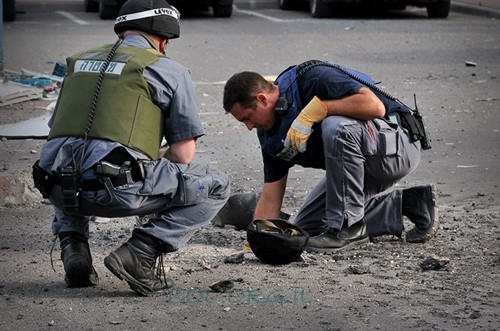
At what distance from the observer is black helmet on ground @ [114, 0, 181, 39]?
5.72 meters

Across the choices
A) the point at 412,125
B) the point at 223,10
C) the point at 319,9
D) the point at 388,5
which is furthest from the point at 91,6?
the point at 412,125

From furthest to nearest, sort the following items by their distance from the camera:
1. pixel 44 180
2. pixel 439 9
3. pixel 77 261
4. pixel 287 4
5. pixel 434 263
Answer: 1. pixel 287 4
2. pixel 439 9
3. pixel 434 263
4. pixel 77 261
5. pixel 44 180

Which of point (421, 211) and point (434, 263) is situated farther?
point (421, 211)

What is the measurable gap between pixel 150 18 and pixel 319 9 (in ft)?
49.4

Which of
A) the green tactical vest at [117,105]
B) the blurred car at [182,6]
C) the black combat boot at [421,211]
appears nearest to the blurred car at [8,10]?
the blurred car at [182,6]

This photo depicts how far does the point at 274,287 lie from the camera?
5770 mm

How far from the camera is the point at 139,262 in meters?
5.60

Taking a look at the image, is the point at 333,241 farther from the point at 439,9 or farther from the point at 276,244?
the point at 439,9

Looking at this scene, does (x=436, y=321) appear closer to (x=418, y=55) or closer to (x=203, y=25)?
(x=418, y=55)

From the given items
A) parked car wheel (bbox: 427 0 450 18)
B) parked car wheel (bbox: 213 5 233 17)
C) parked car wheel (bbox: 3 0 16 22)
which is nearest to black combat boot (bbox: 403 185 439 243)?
parked car wheel (bbox: 427 0 450 18)

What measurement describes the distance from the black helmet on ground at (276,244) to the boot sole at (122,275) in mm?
707

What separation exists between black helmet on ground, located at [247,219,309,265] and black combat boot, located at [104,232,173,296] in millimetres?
605

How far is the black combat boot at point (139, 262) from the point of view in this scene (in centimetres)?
553

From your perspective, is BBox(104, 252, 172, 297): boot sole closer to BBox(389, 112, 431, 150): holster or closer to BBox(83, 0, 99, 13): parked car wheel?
BBox(389, 112, 431, 150): holster
